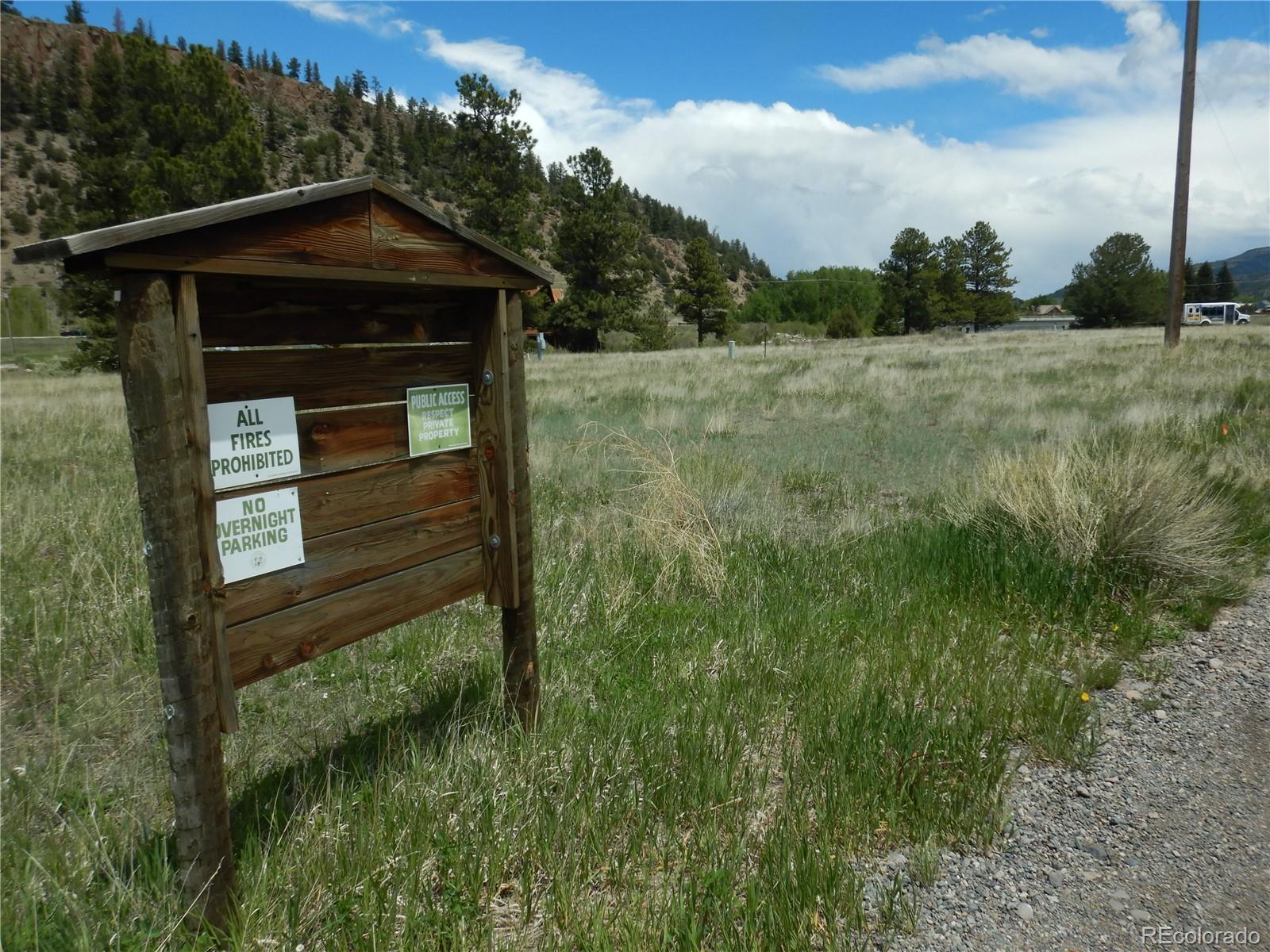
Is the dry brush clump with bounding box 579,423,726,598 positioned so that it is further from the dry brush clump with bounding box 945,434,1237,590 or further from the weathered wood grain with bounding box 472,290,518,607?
the weathered wood grain with bounding box 472,290,518,607

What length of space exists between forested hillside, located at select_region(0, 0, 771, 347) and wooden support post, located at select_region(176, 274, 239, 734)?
6.03m

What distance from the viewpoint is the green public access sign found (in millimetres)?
3014

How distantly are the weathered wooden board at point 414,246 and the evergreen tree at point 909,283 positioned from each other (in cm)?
7221

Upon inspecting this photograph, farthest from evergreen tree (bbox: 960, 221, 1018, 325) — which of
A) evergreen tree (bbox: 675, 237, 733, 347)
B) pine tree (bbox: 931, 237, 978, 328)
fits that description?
evergreen tree (bbox: 675, 237, 733, 347)

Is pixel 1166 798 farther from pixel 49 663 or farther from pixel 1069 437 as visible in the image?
pixel 1069 437

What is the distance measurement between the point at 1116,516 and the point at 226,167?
26.2m

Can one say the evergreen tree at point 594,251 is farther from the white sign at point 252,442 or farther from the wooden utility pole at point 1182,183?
the white sign at point 252,442

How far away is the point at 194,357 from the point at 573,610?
307 cm

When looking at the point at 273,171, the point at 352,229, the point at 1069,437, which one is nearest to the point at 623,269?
the point at 273,171

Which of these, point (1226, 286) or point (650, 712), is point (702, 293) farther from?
point (1226, 286)

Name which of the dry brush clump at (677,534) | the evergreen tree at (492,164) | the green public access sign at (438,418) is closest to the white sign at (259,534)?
the green public access sign at (438,418)

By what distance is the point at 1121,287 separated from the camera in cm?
7350

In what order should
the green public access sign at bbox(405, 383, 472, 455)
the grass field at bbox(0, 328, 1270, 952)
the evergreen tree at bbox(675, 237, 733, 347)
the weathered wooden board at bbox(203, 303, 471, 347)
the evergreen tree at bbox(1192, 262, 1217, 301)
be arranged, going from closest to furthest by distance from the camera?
1. the weathered wooden board at bbox(203, 303, 471, 347)
2. the grass field at bbox(0, 328, 1270, 952)
3. the green public access sign at bbox(405, 383, 472, 455)
4. the evergreen tree at bbox(675, 237, 733, 347)
5. the evergreen tree at bbox(1192, 262, 1217, 301)

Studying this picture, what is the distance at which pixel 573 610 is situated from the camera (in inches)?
193
